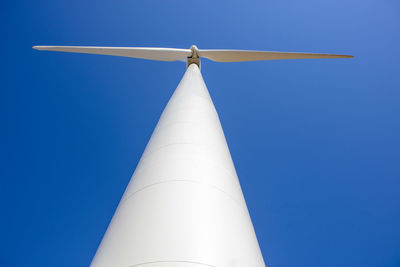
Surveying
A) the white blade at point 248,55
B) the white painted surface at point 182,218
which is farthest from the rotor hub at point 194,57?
the white painted surface at point 182,218

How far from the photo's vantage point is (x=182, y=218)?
2.88 metres

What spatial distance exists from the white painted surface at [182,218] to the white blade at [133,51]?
34.3 ft

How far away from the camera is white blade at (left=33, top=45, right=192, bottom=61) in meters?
13.6

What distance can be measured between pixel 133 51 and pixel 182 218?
12.4 metres

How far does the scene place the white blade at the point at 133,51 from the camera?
13.6 metres

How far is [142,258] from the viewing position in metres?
2.48

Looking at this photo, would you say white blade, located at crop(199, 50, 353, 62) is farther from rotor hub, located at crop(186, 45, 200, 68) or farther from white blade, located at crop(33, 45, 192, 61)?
white blade, located at crop(33, 45, 192, 61)

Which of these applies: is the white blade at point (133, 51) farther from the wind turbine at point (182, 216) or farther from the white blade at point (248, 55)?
the wind turbine at point (182, 216)

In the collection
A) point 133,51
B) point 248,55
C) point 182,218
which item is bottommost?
point 182,218

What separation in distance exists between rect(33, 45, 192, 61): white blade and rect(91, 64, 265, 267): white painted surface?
34.3 ft

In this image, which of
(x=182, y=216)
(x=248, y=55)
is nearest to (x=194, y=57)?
(x=248, y=55)

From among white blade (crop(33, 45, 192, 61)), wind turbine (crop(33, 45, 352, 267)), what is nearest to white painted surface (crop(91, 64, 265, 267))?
wind turbine (crop(33, 45, 352, 267))

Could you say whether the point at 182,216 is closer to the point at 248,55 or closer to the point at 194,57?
the point at 248,55

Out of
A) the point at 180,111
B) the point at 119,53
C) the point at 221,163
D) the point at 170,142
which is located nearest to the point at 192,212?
the point at 221,163
